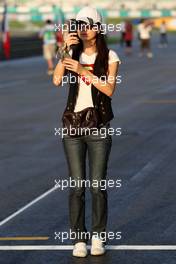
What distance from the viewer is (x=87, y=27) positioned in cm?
697

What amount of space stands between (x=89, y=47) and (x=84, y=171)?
1.03 meters

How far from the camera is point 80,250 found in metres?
7.27

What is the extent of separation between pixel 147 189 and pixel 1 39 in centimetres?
3553

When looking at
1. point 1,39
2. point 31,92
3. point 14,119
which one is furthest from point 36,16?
point 14,119

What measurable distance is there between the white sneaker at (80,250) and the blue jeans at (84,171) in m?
0.04

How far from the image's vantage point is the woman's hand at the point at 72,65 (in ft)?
22.6

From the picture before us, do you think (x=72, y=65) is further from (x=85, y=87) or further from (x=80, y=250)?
(x=80, y=250)

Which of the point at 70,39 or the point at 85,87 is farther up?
the point at 70,39

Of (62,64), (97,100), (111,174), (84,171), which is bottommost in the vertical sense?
(111,174)

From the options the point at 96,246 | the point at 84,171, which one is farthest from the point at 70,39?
the point at 96,246

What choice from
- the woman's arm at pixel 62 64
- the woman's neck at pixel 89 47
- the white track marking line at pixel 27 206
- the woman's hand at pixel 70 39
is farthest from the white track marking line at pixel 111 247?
the woman's hand at pixel 70 39

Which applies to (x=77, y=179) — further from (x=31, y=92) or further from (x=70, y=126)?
(x=31, y=92)

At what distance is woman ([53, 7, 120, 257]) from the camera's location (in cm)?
700

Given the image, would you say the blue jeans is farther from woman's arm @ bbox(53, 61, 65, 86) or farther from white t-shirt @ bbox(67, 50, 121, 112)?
woman's arm @ bbox(53, 61, 65, 86)
